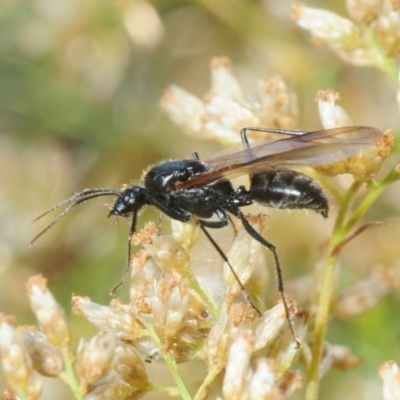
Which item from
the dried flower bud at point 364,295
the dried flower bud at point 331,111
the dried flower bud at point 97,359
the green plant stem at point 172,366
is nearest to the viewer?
the green plant stem at point 172,366

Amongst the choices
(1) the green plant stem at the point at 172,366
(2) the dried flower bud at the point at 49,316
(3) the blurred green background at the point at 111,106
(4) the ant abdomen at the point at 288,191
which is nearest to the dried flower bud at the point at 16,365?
(2) the dried flower bud at the point at 49,316

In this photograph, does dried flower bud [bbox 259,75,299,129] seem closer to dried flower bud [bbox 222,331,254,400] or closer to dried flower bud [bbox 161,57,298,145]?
dried flower bud [bbox 161,57,298,145]

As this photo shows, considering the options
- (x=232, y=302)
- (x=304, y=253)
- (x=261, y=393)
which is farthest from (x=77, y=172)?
(x=261, y=393)

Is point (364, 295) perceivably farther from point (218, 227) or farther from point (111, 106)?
point (111, 106)

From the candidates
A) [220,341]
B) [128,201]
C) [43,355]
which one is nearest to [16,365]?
[43,355]

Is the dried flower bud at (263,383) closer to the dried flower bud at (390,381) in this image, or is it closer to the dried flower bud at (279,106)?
the dried flower bud at (390,381)

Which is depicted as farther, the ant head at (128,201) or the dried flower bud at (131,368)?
the ant head at (128,201)
